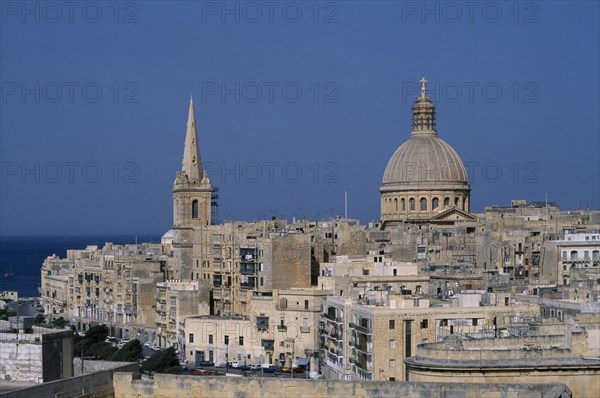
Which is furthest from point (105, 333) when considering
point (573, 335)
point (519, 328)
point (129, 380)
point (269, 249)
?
point (129, 380)

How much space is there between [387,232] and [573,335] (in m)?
49.8

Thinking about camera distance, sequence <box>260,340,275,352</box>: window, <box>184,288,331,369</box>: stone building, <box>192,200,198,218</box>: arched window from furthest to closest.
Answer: <box>192,200,198,218</box>: arched window, <box>260,340,275,352</box>: window, <box>184,288,331,369</box>: stone building

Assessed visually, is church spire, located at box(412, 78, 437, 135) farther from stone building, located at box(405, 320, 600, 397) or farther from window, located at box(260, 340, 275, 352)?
stone building, located at box(405, 320, 600, 397)

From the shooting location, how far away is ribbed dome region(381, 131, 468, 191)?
75.8 m

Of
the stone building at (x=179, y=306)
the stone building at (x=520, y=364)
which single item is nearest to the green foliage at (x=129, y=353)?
the stone building at (x=179, y=306)

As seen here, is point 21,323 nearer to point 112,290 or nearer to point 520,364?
point 520,364

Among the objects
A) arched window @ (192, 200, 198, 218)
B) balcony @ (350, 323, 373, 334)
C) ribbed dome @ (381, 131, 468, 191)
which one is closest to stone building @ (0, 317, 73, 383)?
balcony @ (350, 323, 373, 334)

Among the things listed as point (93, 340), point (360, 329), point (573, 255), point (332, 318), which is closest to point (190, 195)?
point (93, 340)

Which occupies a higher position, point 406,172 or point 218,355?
point 406,172

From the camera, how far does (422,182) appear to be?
7550 centimetres

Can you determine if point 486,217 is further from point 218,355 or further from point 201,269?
point 218,355

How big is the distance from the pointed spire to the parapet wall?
52220mm

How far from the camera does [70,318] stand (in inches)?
2827

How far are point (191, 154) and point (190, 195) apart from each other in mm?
2215
